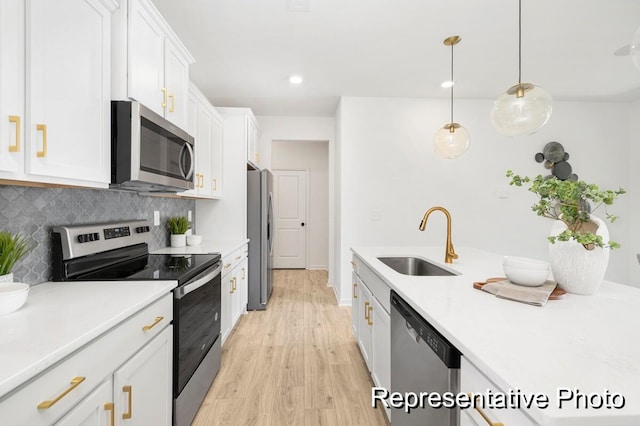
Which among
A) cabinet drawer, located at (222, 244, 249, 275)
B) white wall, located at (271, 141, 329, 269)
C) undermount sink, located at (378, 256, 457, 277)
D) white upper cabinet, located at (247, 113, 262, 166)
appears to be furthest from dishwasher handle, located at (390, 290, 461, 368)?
white wall, located at (271, 141, 329, 269)

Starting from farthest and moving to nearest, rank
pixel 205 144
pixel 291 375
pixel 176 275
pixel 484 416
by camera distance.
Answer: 1. pixel 205 144
2. pixel 291 375
3. pixel 176 275
4. pixel 484 416

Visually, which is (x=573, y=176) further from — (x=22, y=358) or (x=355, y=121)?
(x=22, y=358)

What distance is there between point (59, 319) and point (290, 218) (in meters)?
5.35

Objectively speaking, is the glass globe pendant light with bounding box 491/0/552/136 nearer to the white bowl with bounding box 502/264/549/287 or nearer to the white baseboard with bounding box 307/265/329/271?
the white bowl with bounding box 502/264/549/287

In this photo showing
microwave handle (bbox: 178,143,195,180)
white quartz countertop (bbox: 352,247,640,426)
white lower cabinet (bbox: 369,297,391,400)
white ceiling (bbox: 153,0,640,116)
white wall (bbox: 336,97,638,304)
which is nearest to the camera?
white quartz countertop (bbox: 352,247,640,426)

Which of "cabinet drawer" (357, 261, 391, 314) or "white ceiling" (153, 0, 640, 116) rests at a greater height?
"white ceiling" (153, 0, 640, 116)

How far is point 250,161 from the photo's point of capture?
12.5ft

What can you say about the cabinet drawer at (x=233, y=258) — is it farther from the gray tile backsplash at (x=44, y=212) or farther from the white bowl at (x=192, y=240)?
the gray tile backsplash at (x=44, y=212)

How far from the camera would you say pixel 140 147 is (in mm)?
1508

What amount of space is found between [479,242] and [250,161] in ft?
10.4

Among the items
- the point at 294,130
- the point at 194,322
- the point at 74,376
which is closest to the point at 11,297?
the point at 74,376

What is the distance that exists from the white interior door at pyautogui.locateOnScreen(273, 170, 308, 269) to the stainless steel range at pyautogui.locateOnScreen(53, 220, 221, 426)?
13.3 feet

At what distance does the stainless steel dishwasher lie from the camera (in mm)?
908

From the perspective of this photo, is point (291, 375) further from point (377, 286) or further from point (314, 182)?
point (314, 182)
